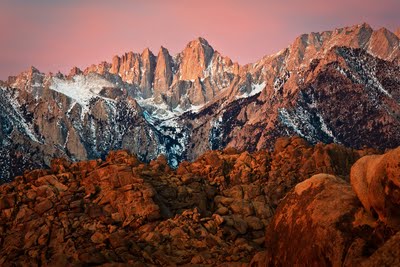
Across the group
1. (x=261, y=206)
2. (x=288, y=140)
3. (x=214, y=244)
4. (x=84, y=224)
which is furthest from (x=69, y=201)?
(x=288, y=140)

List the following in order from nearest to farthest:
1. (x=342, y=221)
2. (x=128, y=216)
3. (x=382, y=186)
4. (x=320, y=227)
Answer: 1. (x=382, y=186)
2. (x=342, y=221)
3. (x=320, y=227)
4. (x=128, y=216)

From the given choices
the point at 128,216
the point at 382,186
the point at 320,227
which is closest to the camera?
the point at 382,186

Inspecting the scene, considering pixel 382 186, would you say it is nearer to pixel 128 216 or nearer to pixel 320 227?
pixel 320 227

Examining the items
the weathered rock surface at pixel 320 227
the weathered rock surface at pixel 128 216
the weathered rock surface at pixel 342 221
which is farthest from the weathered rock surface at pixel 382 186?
the weathered rock surface at pixel 128 216

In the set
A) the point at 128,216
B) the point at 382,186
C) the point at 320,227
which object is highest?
the point at 128,216

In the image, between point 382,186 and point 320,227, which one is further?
point 320,227

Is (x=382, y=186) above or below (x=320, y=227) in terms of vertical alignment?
above

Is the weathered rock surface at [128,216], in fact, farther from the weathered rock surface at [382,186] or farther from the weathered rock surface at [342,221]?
the weathered rock surface at [382,186]

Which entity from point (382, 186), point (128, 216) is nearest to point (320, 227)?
point (382, 186)

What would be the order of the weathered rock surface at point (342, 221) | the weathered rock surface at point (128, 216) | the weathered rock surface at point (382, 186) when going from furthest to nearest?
1. the weathered rock surface at point (128, 216)
2. the weathered rock surface at point (342, 221)
3. the weathered rock surface at point (382, 186)

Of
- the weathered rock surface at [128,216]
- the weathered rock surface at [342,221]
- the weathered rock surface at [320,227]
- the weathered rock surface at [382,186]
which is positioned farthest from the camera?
the weathered rock surface at [128,216]

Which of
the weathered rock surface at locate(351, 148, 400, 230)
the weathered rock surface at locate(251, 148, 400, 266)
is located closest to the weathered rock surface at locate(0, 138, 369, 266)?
the weathered rock surface at locate(251, 148, 400, 266)

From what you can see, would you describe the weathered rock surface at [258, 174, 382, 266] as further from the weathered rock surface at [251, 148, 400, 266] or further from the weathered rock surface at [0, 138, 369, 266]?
the weathered rock surface at [0, 138, 369, 266]

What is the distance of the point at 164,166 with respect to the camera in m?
80.0
